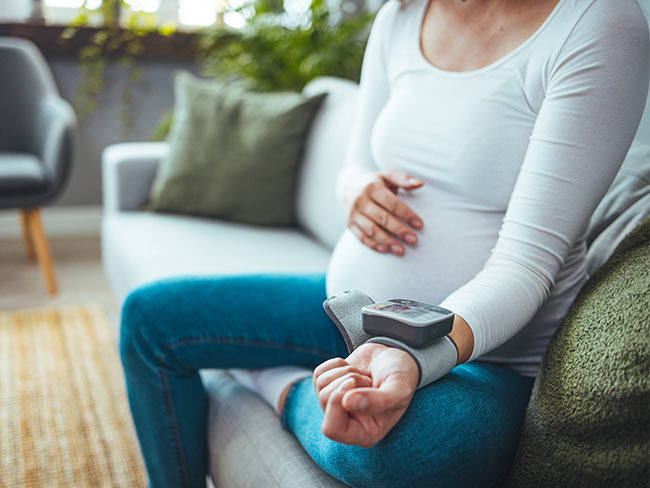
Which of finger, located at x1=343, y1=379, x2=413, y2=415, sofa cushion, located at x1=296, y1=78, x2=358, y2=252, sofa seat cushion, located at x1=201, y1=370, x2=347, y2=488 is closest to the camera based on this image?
finger, located at x1=343, y1=379, x2=413, y2=415

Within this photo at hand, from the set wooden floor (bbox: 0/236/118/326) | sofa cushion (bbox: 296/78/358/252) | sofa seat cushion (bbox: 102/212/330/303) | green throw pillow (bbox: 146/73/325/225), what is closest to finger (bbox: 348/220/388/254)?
sofa seat cushion (bbox: 102/212/330/303)

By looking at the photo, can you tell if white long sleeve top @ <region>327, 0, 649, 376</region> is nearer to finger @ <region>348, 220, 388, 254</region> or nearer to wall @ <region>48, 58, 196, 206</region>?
finger @ <region>348, 220, 388, 254</region>

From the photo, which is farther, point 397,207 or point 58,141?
point 58,141

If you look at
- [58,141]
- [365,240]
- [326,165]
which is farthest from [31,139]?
[365,240]

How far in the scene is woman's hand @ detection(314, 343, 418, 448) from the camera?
57cm

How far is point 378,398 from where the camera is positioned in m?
0.57

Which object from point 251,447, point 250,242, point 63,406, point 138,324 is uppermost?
point 138,324

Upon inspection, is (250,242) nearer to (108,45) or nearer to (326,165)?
(326,165)

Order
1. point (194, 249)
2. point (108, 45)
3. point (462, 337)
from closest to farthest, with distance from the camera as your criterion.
→ point (462, 337), point (194, 249), point (108, 45)

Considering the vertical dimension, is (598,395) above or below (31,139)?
above

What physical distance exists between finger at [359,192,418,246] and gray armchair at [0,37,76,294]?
5.44 feet

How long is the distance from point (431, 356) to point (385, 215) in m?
0.30

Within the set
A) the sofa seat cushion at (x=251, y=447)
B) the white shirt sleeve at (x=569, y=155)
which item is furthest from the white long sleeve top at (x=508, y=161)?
the sofa seat cushion at (x=251, y=447)

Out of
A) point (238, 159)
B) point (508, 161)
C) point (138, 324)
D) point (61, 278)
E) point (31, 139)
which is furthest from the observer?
point (31, 139)
